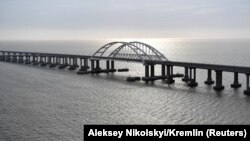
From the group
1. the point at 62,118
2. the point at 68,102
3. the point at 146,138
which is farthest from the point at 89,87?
the point at 146,138

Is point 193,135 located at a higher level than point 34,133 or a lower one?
higher

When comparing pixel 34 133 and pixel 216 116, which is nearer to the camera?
pixel 34 133

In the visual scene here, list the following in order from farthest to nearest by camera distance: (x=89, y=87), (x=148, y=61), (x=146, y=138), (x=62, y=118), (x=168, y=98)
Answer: (x=148, y=61), (x=89, y=87), (x=168, y=98), (x=62, y=118), (x=146, y=138)

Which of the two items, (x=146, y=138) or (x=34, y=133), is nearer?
(x=146, y=138)

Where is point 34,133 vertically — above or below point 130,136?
below

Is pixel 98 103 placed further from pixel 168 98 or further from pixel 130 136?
pixel 130 136

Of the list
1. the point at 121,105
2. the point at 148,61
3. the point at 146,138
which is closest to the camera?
the point at 146,138

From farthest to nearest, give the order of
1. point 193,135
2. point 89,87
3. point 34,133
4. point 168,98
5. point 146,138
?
point 89,87, point 168,98, point 34,133, point 146,138, point 193,135

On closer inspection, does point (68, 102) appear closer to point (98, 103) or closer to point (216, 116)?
point (98, 103)

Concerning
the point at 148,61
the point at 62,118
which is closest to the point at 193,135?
the point at 62,118
